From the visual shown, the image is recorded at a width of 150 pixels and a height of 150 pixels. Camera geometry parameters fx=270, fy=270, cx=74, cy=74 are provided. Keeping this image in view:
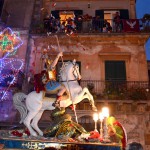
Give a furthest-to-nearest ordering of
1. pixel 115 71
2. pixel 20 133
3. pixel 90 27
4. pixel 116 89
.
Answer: pixel 90 27
pixel 115 71
pixel 116 89
pixel 20 133

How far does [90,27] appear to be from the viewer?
17.0 m

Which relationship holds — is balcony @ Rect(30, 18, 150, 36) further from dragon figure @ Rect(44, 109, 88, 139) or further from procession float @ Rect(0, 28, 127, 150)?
dragon figure @ Rect(44, 109, 88, 139)

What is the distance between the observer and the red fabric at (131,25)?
16.2 m

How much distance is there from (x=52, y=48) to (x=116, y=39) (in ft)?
12.8

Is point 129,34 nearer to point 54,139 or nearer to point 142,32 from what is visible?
point 142,32

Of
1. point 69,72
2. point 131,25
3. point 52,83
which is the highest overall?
point 131,25

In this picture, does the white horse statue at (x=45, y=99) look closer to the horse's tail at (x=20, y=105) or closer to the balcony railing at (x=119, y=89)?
the horse's tail at (x=20, y=105)

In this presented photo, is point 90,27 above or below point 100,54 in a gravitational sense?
above

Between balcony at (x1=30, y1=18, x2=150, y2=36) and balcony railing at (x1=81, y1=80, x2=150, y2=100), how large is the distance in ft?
10.3

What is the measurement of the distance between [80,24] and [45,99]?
9.00 meters

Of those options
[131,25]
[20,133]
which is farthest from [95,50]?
[20,133]

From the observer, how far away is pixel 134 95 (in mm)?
14414

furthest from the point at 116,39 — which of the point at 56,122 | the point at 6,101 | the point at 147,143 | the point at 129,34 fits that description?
the point at 56,122

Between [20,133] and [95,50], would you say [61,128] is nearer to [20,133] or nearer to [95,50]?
[20,133]
